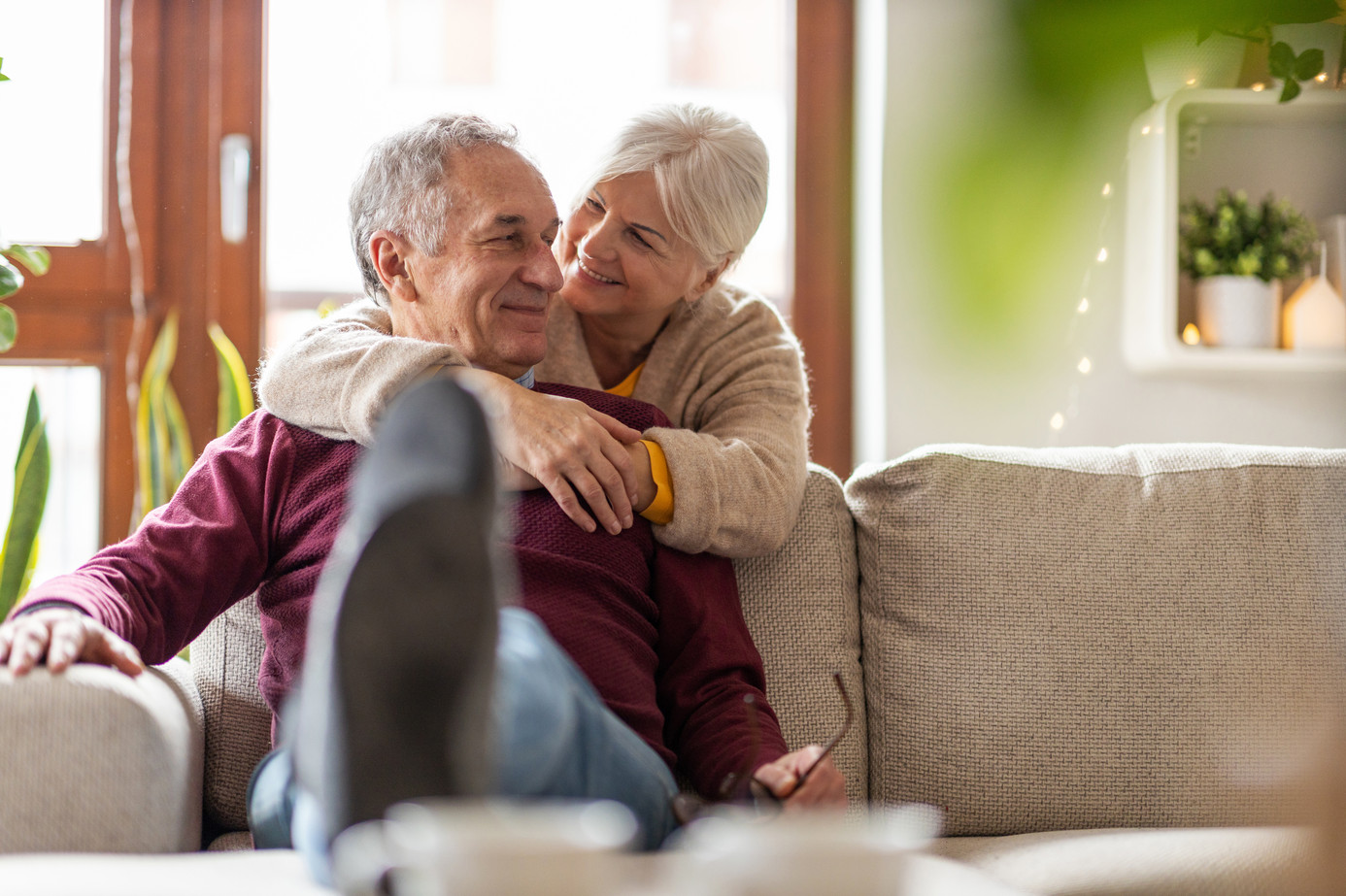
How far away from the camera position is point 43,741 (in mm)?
1041

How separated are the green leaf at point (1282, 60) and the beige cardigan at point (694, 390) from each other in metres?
1.09

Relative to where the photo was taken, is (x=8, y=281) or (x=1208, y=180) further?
(x=1208, y=180)

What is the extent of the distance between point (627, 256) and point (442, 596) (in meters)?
1.06

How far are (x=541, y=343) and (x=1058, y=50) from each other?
122 centimetres

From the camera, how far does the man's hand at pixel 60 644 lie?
1.07 metres

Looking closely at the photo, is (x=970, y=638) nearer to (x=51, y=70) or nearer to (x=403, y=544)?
(x=403, y=544)

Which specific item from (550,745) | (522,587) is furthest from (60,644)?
(550,745)

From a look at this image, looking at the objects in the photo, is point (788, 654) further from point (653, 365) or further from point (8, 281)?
point (8, 281)

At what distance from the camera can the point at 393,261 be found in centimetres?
149

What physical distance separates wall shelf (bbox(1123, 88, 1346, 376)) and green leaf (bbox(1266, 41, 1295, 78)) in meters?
0.18

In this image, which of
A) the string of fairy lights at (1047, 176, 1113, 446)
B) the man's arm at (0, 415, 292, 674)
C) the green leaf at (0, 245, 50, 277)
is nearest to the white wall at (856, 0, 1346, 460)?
the string of fairy lights at (1047, 176, 1113, 446)

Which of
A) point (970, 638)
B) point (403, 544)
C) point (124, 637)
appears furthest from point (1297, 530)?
point (124, 637)

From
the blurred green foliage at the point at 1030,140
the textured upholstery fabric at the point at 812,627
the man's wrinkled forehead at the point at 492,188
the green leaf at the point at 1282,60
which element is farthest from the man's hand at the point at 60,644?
the green leaf at the point at 1282,60

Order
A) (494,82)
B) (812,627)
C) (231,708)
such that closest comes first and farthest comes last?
(231,708) → (812,627) → (494,82)
